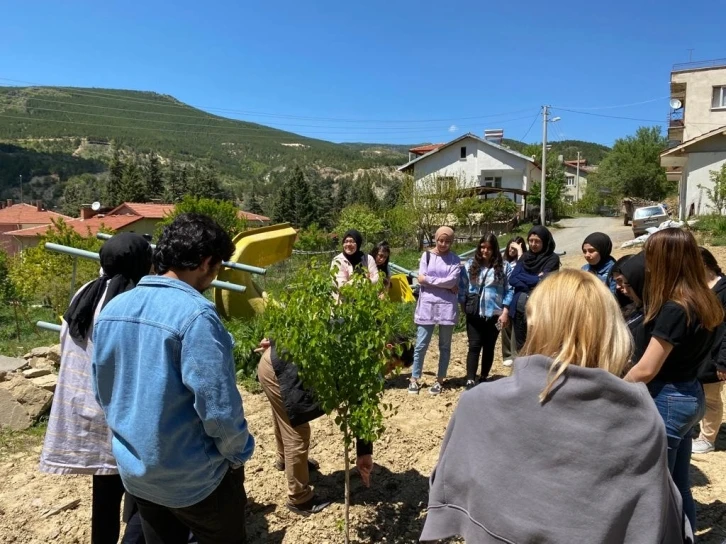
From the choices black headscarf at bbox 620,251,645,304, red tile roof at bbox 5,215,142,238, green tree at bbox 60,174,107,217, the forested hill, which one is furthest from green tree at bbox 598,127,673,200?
green tree at bbox 60,174,107,217

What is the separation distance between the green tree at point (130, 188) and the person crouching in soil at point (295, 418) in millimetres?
60899

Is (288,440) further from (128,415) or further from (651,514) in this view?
(651,514)

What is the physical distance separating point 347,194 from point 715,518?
66113 millimetres

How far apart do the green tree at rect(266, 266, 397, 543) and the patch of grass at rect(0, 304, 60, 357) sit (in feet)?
18.6

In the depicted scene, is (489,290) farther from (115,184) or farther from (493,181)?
(115,184)

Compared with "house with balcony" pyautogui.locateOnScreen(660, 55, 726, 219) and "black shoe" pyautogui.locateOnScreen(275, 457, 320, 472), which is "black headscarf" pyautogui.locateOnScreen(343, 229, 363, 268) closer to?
"black shoe" pyautogui.locateOnScreen(275, 457, 320, 472)

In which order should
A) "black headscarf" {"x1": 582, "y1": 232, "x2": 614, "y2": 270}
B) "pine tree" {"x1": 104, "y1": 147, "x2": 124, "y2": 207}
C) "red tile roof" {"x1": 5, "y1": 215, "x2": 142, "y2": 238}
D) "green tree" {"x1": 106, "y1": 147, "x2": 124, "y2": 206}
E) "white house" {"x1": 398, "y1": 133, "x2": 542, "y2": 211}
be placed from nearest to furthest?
"black headscarf" {"x1": 582, "y1": 232, "x2": 614, "y2": 270}
"red tile roof" {"x1": 5, "y1": 215, "x2": 142, "y2": 238}
"white house" {"x1": 398, "y1": 133, "x2": 542, "y2": 211}
"pine tree" {"x1": 104, "y1": 147, "x2": 124, "y2": 207}
"green tree" {"x1": 106, "y1": 147, "x2": 124, "y2": 206}

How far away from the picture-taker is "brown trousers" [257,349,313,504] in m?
2.74

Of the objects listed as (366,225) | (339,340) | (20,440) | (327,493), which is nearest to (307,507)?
(327,493)

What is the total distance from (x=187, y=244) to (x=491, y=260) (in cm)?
369

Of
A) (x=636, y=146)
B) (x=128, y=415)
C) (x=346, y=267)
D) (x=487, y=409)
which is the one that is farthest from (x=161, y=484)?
(x=636, y=146)

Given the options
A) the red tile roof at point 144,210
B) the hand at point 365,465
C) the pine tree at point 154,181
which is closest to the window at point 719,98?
the hand at point 365,465

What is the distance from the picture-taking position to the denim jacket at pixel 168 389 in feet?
5.31

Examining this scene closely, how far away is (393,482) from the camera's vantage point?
3273 millimetres
